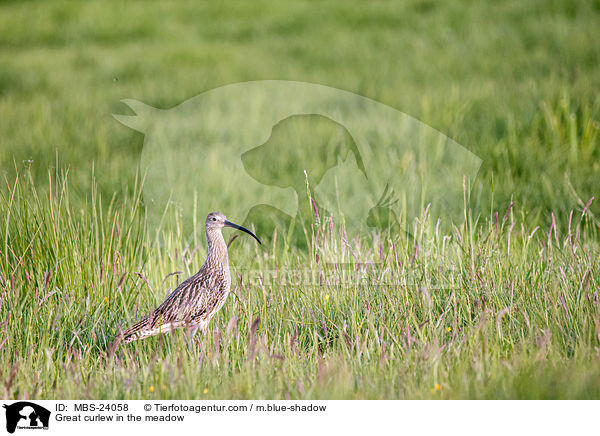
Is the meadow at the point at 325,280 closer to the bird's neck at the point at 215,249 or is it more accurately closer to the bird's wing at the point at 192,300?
the bird's wing at the point at 192,300

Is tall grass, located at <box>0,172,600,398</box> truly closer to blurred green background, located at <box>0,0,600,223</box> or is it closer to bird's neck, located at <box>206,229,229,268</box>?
bird's neck, located at <box>206,229,229,268</box>

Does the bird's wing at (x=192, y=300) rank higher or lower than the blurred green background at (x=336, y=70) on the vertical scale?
lower

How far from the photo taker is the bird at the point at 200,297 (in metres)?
2.31

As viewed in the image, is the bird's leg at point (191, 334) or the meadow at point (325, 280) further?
the bird's leg at point (191, 334)

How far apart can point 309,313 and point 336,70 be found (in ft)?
14.2

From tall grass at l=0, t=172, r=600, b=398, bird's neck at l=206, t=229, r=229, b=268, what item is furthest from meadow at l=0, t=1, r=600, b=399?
bird's neck at l=206, t=229, r=229, b=268

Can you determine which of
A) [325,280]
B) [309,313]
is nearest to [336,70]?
[325,280]

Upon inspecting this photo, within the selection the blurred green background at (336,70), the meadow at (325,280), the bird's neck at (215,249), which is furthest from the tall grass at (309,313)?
the blurred green background at (336,70)

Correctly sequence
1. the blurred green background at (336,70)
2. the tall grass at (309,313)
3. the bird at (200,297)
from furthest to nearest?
1. the blurred green background at (336,70)
2. the bird at (200,297)
3. the tall grass at (309,313)

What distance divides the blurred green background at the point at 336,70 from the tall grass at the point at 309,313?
20.7 inches

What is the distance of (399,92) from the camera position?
5617 mm

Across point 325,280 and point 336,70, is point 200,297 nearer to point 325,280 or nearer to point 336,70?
point 325,280
